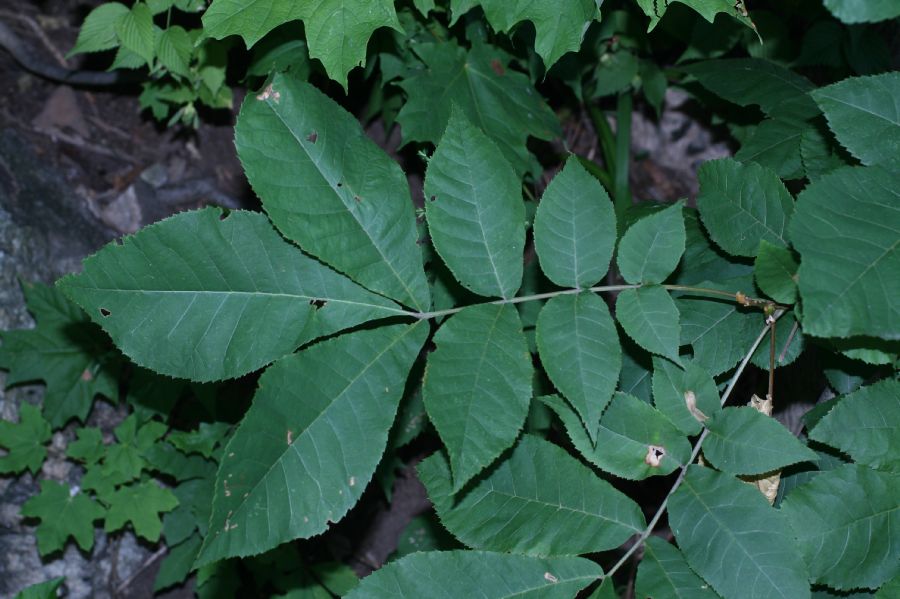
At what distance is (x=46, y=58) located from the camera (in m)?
3.39

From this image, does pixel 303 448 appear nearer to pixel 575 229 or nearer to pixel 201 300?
pixel 201 300

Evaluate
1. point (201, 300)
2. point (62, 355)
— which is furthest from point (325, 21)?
point (62, 355)

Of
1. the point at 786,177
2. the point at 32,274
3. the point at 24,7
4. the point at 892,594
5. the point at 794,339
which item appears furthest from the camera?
the point at 24,7

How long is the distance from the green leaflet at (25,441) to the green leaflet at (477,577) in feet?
6.33

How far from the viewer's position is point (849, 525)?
5.15 feet

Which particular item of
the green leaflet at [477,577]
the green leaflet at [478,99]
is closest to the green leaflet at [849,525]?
the green leaflet at [477,577]

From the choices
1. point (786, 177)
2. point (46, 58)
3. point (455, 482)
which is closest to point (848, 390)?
point (786, 177)

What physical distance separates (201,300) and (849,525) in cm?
134

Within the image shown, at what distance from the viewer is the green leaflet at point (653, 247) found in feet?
5.32

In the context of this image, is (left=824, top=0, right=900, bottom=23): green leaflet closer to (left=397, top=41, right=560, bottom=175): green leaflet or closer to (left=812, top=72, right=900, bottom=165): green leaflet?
(left=812, top=72, right=900, bottom=165): green leaflet

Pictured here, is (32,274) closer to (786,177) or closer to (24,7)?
→ (24,7)

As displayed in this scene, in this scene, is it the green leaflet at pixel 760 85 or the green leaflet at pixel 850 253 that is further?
the green leaflet at pixel 760 85

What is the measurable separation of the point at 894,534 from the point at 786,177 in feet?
3.21

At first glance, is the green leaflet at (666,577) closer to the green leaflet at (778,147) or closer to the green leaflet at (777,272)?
the green leaflet at (777,272)
